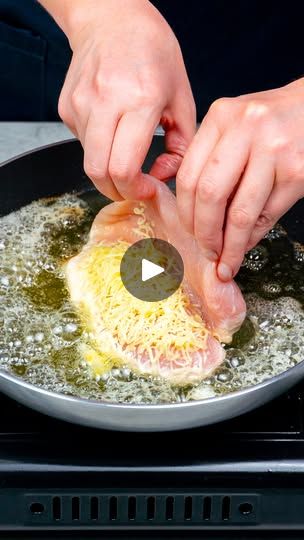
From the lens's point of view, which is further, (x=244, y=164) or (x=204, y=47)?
(x=204, y=47)

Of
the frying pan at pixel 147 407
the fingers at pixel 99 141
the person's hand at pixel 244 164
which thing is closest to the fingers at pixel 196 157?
the person's hand at pixel 244 164

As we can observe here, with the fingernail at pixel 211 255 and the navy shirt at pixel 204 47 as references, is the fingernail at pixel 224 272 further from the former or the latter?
the navy shirt at pixel 204 47

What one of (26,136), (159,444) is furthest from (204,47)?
(159,444)

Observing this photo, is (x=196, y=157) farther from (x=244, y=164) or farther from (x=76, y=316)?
(x=76, y=316)

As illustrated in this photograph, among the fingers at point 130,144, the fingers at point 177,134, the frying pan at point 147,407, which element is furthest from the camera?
the fingers at point 177,134

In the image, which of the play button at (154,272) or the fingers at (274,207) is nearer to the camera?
the fingers at (274,207)

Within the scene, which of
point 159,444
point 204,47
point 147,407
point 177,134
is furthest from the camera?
point 204,47

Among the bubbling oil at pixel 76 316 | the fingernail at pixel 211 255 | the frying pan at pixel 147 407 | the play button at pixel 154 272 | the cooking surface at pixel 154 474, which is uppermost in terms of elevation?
the fingernail at pixel 211 255
